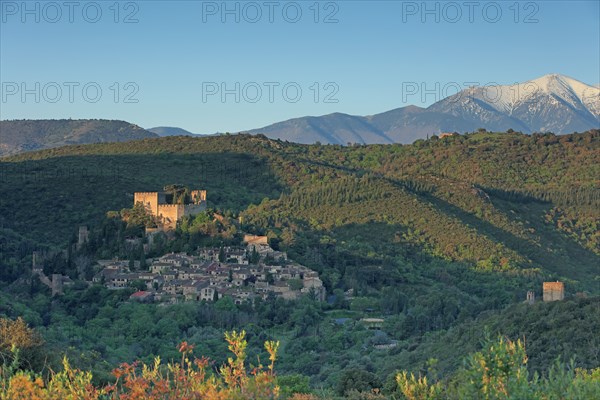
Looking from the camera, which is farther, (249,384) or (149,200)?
(149,200)

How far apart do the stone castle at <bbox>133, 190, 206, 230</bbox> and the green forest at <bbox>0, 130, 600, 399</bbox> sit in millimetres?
1190

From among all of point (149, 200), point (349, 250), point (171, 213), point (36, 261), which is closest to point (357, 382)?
point (36, 261)

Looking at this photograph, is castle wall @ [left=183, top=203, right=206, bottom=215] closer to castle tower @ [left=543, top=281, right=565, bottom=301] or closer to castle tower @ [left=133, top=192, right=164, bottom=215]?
castle tower @ [left=133, top=192, right=164, bottom=215]

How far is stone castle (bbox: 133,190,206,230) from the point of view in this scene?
168 ft

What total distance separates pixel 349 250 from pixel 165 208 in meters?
11.3

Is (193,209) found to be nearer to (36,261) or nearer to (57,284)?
(36,261)

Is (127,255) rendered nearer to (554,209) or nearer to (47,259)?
(47,259)

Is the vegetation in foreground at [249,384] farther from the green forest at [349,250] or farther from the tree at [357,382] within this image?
the tree at [357,382]

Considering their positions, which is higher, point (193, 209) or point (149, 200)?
point (149, 200)

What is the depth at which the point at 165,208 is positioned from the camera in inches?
2044

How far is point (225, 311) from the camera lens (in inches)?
1609

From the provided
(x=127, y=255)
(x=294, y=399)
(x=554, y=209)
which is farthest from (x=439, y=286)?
(x=294, y=399)

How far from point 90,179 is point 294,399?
65.3m

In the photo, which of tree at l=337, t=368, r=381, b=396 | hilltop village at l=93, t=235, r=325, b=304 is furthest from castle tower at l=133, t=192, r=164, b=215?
tree at l=337, t=368, r=381, b=396
